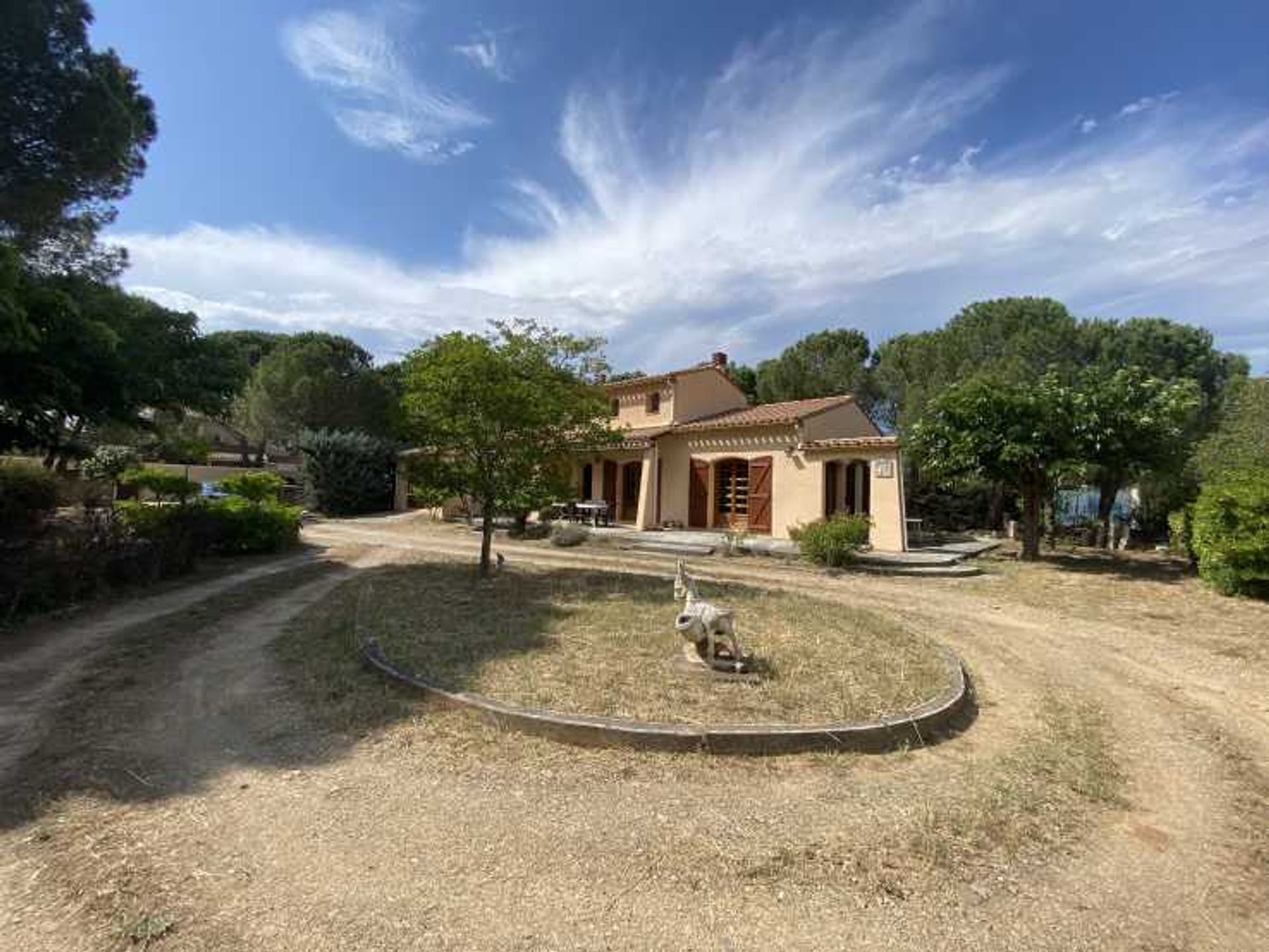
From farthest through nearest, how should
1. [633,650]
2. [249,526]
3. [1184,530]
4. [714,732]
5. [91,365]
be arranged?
[249,526] < [1184,530] < [91,365] < [633,650] < [714,732]

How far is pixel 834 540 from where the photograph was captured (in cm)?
1284

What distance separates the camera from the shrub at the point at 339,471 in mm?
26734

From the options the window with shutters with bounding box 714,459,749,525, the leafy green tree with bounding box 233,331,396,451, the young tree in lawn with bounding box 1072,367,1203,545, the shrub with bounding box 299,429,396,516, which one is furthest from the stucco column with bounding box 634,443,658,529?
the leafy green tree with bounding box 233,331,396,451

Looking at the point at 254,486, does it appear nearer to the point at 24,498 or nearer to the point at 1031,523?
the point at 24,498

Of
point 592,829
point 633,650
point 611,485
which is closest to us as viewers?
point 592,829

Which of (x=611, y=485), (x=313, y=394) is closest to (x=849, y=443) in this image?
(x=611, y=485)

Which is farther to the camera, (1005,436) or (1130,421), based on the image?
(1005,436)

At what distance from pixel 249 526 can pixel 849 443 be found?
13.9 meters

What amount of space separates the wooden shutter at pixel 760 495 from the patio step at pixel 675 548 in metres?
2.63

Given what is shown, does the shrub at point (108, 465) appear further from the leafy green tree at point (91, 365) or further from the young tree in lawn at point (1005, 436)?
the young tree in lawn at point (1005, 436)

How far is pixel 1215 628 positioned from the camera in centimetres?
811

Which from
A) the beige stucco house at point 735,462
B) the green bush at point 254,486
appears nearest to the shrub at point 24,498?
the green bush at point 254,486

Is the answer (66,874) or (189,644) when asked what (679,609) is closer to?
(189,644)

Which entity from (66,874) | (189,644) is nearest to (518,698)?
(66,874)
